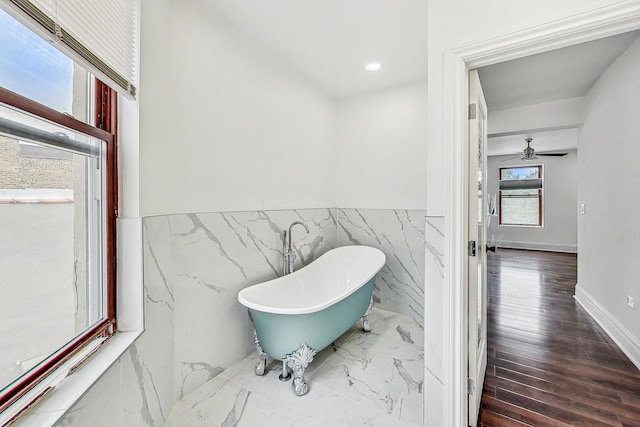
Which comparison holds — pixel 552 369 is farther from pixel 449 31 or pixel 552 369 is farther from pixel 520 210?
pixel 520 210

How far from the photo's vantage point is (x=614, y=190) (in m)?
2.52

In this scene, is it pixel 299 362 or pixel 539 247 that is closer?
pixel 299 362

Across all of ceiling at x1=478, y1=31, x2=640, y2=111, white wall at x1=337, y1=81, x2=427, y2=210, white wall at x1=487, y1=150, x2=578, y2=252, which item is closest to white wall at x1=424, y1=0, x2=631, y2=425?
ceiling at x1=478, y1=31, x2=640, y2=111

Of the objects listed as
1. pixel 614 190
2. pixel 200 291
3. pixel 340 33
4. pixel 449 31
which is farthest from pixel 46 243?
pixel 614 190

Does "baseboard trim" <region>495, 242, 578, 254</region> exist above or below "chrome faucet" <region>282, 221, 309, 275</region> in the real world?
below

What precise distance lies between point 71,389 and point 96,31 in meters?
1.25

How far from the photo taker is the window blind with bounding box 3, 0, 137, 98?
779mm

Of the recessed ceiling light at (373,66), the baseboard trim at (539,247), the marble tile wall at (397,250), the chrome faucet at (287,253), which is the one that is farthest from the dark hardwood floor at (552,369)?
the baseboard trim at (539,247)

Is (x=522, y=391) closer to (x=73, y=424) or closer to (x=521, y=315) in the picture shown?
(x=521, y=315)

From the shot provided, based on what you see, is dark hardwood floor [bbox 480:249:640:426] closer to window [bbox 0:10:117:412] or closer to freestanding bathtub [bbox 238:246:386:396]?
freestanding bathtub [bbox 238:246:386:396]

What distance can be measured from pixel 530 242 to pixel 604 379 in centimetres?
620

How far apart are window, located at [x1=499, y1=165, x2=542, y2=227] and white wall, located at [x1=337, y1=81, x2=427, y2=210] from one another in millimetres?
6008

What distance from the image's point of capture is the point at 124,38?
1.16 meters

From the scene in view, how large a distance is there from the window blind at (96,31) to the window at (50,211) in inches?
3.6
